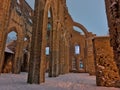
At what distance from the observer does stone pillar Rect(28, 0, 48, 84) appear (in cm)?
668

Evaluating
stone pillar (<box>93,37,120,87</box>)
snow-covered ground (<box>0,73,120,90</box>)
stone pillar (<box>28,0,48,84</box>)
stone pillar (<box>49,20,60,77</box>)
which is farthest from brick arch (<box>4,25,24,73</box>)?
stone pillar (<box>93,37,120,87</box>)

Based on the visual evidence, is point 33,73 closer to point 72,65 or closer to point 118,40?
point 118,40

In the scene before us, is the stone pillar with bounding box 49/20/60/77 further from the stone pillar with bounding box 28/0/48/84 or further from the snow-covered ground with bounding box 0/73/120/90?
the stone pillar with bounding box 28/0/48/84

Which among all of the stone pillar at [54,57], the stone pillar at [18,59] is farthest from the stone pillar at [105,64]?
the stone pillar at [18,59]

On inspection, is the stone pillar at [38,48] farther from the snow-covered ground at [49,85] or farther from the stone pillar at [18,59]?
the stone pillar at [18,59]

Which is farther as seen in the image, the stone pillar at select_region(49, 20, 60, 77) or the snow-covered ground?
the stone pillar at select_region(49, 20, 60, 77)

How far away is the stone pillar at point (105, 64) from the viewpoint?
19.9 ft

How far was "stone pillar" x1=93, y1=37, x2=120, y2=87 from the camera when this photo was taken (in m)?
6.07

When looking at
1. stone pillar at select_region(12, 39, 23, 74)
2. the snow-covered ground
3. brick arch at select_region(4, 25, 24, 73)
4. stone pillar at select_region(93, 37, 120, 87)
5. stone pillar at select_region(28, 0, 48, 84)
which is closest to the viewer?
the snow-covered ground

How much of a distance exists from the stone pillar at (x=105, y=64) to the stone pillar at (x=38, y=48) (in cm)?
283

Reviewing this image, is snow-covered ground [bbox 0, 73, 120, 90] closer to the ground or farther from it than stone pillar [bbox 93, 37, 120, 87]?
closer to the ground

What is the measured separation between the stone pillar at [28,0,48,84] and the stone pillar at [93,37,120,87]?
2829mm

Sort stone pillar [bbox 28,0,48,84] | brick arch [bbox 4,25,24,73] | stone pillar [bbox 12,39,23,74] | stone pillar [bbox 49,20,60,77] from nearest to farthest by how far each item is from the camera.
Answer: stone pillar [bbox 28,0,48,84] → stone pillar [bbox 49,20,60,77] → stone pillar [bbox 12,39,23,74] → brick arch [bbox 4,25,24,73]

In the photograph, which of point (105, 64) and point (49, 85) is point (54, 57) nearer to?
point (49, 85)
